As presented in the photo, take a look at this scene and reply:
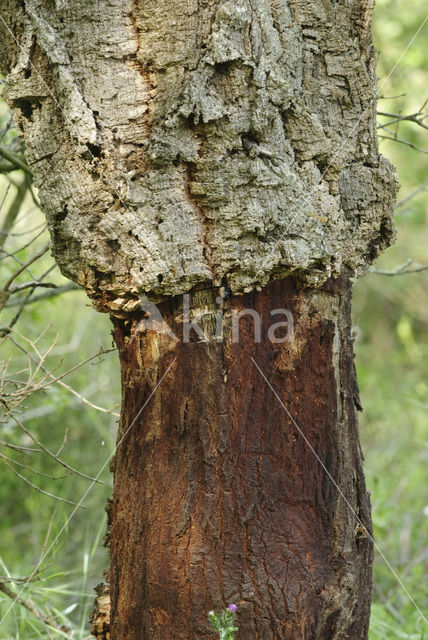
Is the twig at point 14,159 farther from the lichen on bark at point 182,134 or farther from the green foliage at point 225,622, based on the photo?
the green foliage at point 225,622

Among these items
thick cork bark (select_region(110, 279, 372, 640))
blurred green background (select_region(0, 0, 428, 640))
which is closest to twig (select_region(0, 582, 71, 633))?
thick cork bark (select_region(110, 279, 372, 640))

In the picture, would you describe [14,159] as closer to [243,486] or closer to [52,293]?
[52,293]

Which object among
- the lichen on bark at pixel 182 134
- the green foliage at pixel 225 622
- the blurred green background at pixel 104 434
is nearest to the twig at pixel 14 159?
the blurred green background at pixel 104 434

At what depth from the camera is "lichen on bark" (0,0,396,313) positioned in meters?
1.61

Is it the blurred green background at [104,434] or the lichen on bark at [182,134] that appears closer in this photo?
the lichen on bark at [182,134]

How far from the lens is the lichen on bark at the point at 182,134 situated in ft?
5.28

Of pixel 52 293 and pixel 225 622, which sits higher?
pixel 52 293

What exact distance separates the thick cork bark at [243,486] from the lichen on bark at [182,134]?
134 mm

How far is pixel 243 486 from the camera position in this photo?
1641 mm

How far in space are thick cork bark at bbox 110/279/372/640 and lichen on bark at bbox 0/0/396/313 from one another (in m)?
0.13

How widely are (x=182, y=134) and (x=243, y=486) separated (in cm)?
89

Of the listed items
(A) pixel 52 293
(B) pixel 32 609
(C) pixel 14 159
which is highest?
(C) pixel 14 159

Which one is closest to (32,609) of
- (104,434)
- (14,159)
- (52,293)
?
(52,293)

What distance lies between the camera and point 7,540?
16.6 ft
